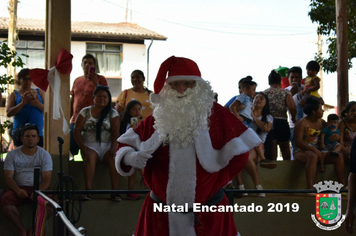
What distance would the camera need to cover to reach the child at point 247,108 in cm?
675

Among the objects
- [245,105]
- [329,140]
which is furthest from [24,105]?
[329,140]

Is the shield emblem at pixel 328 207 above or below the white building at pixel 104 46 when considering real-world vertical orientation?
below

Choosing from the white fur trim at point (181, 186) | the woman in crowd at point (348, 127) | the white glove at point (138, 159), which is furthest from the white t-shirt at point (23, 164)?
the woman in crowd at point (348, 127)

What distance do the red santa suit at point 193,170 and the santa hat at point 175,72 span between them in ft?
1.23

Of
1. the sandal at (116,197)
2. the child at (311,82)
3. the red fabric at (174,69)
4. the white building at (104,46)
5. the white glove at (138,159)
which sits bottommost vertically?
the sandal at (116,197)

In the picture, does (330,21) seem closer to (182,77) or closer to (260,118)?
(260,118)

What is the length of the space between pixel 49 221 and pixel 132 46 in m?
19.2

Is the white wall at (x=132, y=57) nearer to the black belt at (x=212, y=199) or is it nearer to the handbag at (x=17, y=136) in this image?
the handbag at (x=17, y=136)

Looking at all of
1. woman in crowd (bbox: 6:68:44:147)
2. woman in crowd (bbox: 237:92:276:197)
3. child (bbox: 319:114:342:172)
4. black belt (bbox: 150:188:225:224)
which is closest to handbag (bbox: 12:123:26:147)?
woman in crowd (bbox: 6:68:44:147)

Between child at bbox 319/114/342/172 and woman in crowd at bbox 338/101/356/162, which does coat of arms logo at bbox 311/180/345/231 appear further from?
woman in crowd at bbox 338/101/356/162

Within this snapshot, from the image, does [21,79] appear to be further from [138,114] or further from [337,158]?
[337,158]

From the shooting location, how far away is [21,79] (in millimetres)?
6660

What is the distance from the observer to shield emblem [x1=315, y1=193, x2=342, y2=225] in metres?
4.95

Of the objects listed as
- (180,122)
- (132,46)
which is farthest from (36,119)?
(132,46)
